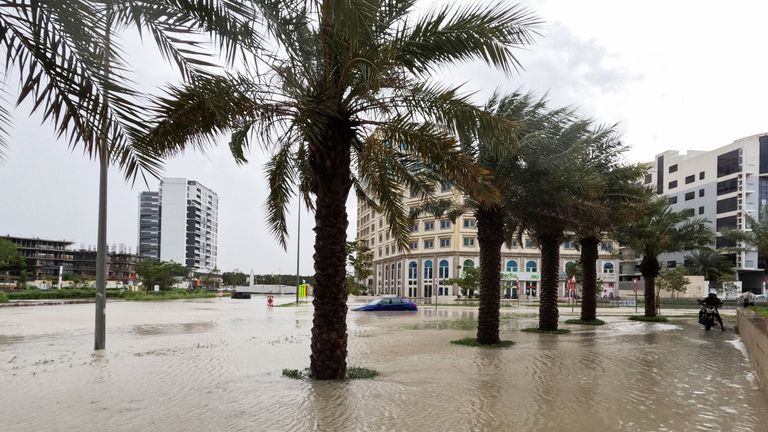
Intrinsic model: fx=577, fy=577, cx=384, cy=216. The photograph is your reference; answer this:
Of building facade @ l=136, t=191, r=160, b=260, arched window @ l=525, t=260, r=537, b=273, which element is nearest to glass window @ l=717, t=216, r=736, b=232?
arched window @ l=525, t=260, r=537, b=273

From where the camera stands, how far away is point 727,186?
8038 centimetres

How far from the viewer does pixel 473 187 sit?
9680 mm

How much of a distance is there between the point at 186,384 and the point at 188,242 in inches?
6365

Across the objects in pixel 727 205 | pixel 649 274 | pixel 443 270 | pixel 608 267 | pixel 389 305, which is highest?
pixel 727 205

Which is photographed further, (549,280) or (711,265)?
(711,265)

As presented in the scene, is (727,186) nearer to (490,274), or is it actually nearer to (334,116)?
(490,274)

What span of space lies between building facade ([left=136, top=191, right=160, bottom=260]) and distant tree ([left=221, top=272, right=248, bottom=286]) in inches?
1139

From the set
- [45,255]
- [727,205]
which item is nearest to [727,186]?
[727,205]

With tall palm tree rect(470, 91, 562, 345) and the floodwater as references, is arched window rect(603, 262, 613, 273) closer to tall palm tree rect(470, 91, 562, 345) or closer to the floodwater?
the floodwater

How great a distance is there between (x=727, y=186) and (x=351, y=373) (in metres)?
85.5

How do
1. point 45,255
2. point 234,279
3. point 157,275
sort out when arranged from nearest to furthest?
point 157,275 < point 45,255 < point 234,279

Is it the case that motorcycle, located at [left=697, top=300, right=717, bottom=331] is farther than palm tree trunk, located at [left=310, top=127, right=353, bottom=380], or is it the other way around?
motorcycle, located at [left=697, top=300, right=717, bottom=331]

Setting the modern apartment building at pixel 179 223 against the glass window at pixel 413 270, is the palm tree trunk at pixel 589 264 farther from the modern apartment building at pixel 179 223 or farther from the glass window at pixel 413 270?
the modern apartment building at pixel 179 223

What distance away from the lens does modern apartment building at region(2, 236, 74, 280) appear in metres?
123
